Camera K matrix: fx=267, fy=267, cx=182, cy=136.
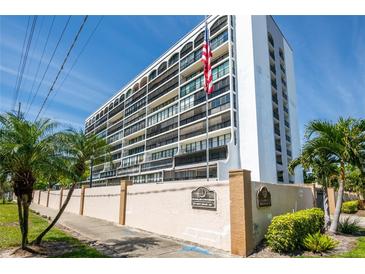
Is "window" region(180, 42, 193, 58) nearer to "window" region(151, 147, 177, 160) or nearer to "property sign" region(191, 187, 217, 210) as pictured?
"window" region(151, 147, 177, 160)

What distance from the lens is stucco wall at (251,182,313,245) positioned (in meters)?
10.0

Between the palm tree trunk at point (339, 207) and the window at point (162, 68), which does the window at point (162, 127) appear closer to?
the window at point (162, 68)

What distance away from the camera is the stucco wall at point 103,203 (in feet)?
62.8

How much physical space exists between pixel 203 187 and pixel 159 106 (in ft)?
132

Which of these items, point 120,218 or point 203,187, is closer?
point 203,187

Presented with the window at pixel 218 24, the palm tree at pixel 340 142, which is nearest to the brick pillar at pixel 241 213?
the palm tree at pixel 340 142

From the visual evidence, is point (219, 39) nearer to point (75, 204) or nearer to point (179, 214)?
point (75, 204)

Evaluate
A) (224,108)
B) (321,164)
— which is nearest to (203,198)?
(321,164)

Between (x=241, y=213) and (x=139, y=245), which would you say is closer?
(x=241, y=213)

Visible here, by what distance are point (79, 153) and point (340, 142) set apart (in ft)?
41.0

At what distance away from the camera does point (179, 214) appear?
1244cm

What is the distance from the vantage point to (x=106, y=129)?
232 ft
